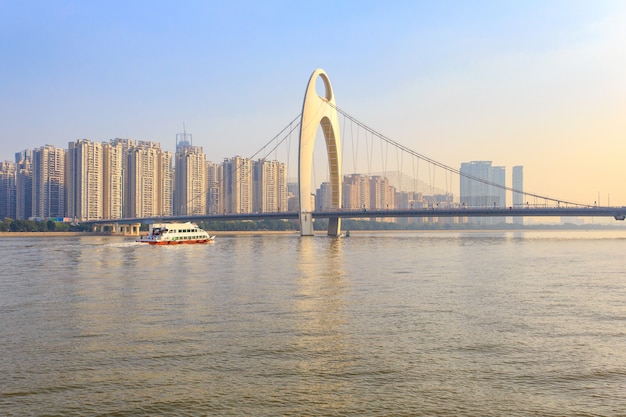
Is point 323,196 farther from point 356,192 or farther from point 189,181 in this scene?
point 189,181

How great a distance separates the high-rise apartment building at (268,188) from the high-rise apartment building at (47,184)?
39198 mm

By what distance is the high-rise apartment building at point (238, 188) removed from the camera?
438ft

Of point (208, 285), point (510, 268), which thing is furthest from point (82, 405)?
point (510, 268)

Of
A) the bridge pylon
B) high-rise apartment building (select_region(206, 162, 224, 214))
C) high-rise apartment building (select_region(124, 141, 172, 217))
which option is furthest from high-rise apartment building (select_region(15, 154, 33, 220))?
the bridge pylon

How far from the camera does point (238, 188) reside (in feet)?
443

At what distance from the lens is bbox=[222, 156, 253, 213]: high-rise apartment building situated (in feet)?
438

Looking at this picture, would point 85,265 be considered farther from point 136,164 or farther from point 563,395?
point 136,164

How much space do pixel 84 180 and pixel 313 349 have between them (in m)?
113

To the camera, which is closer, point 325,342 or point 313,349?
point 313,349

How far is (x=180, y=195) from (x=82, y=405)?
129m

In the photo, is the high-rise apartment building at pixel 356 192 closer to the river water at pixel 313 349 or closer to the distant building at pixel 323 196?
the distant building at pixel 323 196

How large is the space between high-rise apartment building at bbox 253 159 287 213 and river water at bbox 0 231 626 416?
372 ft

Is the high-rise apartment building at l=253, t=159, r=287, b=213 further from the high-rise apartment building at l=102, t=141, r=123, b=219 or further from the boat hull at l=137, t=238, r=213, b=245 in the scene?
the boat hull at l=137, t=238, r=213, b=245

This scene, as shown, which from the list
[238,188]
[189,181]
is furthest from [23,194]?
[238,188]
